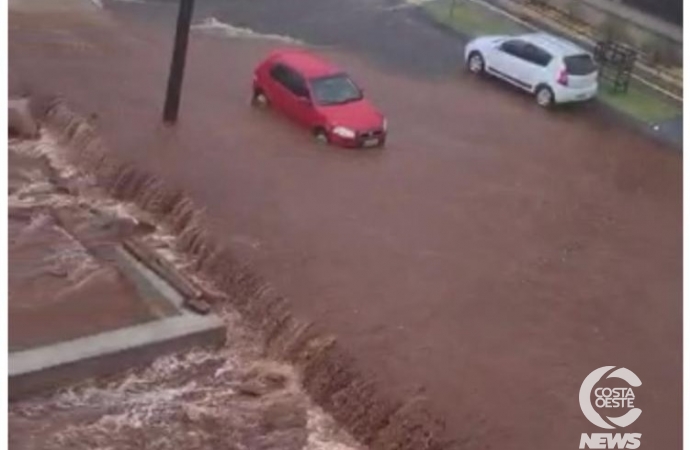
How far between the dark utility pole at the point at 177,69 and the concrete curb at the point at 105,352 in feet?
19.4

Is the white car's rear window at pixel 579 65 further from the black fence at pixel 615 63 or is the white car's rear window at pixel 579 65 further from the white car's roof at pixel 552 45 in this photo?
the black fence at pixel 615 63

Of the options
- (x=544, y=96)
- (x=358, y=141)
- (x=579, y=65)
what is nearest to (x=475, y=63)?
(x=544, y=96)

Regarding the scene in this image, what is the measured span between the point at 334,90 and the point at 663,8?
26.7ft

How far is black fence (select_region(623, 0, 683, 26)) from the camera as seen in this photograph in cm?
2523

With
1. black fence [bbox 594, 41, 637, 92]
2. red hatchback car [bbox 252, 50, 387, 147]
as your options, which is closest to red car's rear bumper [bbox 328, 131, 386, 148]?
red hatchback car [bbox 252, 50, 387, 147]

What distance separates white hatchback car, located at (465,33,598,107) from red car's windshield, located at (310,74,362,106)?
3661 mm

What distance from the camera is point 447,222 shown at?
18.1 m

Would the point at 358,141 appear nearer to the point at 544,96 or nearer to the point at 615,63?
the point at 544,96

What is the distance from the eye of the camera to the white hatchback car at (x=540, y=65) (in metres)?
22.7

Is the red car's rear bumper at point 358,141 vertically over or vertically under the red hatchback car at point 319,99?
under

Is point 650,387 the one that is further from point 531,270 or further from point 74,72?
point 74,72

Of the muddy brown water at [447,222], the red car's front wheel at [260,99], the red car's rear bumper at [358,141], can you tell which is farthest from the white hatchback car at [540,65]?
the red car's front wheel at [260,99]

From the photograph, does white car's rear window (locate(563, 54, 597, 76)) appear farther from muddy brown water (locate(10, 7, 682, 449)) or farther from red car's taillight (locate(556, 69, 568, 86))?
muddy brown water (locate(10, 7, 682, 449))

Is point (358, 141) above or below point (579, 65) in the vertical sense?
below
